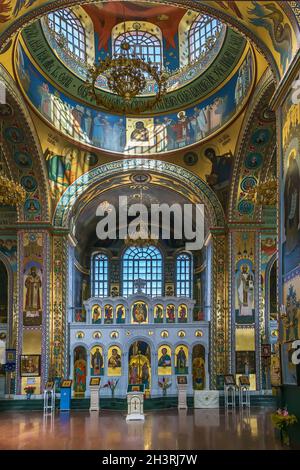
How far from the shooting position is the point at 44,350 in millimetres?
23688

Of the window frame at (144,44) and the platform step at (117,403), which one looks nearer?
the platform step at (117,403)

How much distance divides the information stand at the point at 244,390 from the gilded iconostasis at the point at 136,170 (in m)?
0.69

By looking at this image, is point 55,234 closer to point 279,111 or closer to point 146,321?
point 146,321

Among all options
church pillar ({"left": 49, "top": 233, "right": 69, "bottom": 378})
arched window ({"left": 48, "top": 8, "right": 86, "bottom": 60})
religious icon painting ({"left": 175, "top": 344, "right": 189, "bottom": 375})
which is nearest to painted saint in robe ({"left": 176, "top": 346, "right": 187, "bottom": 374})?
religious icon painting ({"left": 175, "top": 344, "right": 189, "bottom": 375})

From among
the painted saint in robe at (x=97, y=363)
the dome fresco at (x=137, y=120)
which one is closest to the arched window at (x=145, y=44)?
the dome fresco at (x=137, y=120)

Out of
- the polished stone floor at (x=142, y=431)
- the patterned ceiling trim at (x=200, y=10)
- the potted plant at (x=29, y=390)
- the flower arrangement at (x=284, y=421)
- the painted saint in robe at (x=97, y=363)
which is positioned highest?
the patterned ceiling trim at (x=200, y=10)

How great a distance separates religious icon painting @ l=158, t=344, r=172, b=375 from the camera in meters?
28.1

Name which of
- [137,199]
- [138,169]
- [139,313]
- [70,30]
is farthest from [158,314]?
[70,30]

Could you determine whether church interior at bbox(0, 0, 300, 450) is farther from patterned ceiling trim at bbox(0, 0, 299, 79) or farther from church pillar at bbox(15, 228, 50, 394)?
patterned ceiling trim at bbox(0, 0, 299, 79)

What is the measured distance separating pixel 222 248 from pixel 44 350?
8.12m

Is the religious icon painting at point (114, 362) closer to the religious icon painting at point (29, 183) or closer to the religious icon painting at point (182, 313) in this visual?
the religious icon painting at point (182, 313)

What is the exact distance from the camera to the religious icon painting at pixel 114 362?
2806 cm

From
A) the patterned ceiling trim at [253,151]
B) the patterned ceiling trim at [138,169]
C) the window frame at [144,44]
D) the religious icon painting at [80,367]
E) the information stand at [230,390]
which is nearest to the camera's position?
the patterned ceiling trim at [253,151]

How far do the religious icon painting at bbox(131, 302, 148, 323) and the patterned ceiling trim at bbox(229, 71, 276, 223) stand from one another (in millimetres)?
6816
